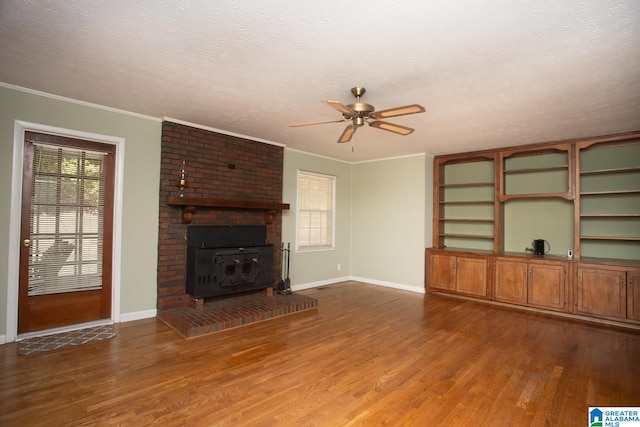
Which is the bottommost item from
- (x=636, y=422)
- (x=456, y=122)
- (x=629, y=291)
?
(x=636, y=422)

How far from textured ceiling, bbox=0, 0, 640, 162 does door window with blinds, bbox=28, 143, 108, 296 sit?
2.38 ft

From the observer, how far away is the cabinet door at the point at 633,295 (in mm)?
3953

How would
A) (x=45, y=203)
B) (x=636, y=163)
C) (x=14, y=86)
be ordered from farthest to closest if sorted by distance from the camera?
1. (x=636, y=163)
2. (x=45, y=203)
3. (x=14, y=86)

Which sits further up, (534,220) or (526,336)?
(534,220)

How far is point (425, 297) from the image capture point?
5445 millimetres

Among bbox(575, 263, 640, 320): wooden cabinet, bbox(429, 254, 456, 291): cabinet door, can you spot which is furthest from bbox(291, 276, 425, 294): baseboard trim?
bbox(575, 263, 640, 320): wooden cabinet

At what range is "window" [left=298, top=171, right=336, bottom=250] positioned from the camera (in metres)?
6.00

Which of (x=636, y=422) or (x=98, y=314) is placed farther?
(x=98, y=314)

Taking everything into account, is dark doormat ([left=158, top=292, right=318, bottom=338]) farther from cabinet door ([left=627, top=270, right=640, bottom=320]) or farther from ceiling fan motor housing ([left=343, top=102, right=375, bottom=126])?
cabinet door ([left=627, top=270, right=640, bottom=320])

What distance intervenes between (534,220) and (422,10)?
4.60 metres

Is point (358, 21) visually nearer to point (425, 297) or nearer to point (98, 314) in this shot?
point (98, 314)

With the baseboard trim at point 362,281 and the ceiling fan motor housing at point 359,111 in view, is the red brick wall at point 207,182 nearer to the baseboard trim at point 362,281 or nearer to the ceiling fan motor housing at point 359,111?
the baseboard trim at point 362,281

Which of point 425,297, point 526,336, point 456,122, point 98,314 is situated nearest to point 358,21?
point 456,122

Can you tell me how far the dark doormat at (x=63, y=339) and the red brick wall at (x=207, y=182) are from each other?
2.26 feet
